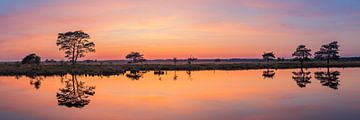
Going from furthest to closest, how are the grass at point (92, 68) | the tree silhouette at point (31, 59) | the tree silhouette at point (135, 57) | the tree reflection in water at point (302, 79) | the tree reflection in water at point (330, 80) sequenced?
the tree silhouette at point (135, 57) → the tree silhouette at point (31, 59) → the grass at point (92, 68) → the tree reflection in water at point (302, 79) → the tree reflection in water at point (330, 80)

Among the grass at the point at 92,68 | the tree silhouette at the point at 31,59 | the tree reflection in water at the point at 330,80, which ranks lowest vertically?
the tree reflection in water at the point at 330,80

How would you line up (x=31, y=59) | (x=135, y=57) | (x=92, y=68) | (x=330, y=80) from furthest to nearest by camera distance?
(x=135, y=57)
(x=31, y=59)
(x=92, y=68)
(x=330, y=80)

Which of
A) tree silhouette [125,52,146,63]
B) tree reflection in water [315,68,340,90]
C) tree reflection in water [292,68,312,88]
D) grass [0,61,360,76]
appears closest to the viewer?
tree reflection in water [315,68,340,90]

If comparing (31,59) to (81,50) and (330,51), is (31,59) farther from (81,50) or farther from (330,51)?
(330,51)

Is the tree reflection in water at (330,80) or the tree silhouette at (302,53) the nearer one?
the tree reflection in water at (330,80)

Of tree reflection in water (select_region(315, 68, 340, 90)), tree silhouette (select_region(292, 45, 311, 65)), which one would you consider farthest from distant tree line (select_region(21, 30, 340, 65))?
tree reflection in water (select_region(315, 68, 340, 90))

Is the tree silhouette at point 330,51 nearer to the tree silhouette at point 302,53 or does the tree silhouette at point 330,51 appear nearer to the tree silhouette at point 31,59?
the tree silhouette at point 302,53

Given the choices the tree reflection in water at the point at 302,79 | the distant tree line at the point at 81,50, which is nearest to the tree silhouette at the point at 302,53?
the distant tree line at the point at 81,50

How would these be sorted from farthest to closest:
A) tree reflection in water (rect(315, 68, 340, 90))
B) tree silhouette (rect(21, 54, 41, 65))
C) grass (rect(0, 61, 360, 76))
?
tree silhouette (rect(21, 54, 41, 65)) → grass (rect(0, 61, 360, 76)) → tree reflection in water (rect(315, 68, 340, 90))

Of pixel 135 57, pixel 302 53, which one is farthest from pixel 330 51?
pixel 135 57

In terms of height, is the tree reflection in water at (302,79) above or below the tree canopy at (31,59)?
below

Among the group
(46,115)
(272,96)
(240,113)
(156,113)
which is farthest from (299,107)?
(46,115)

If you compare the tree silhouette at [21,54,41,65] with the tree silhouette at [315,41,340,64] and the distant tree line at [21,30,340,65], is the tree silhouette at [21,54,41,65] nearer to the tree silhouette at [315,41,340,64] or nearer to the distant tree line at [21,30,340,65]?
the distant tree line at [21,30,340,65]

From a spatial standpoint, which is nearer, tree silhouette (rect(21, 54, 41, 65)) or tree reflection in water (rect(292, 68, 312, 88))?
tree reflection in water (rect(292, 68, 312, 88))
